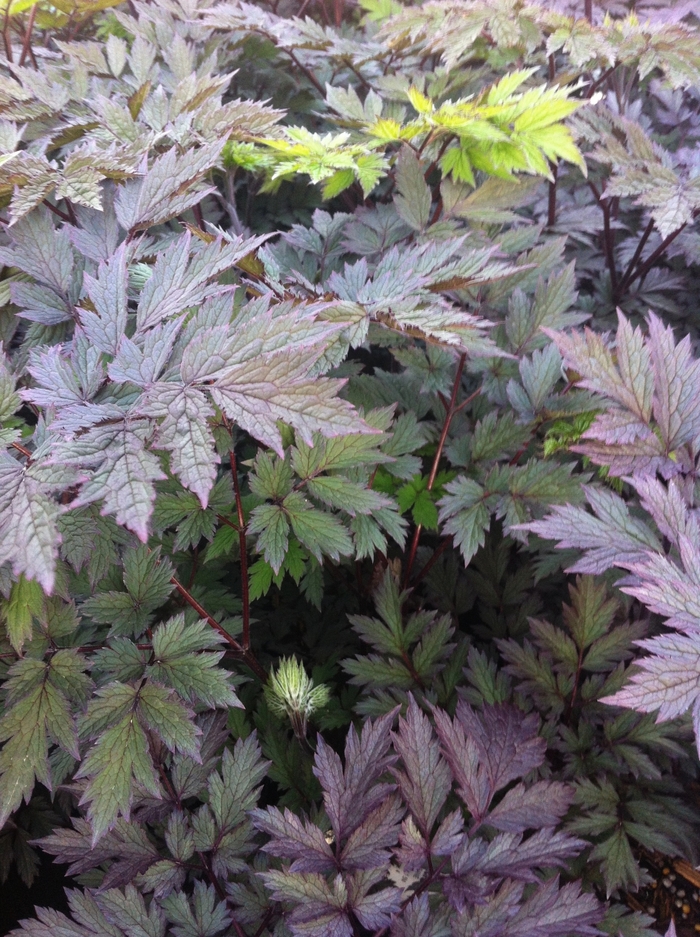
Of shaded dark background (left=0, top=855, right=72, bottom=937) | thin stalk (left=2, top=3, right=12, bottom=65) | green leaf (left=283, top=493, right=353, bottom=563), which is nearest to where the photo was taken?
green leaf (left=283, top=493, right=353, bottom=563)

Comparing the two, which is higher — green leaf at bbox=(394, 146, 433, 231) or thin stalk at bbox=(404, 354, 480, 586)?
green leaf at bbox=(394, 146, 433, 231)

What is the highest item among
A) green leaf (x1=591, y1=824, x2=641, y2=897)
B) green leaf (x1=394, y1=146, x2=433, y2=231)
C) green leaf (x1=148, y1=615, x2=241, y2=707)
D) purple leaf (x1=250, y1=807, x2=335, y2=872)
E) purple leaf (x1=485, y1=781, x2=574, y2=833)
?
green leaf (x1=394, y1=146, x2=433, y2=231)

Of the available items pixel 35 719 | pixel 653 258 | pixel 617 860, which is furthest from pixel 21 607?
pixel 653 258

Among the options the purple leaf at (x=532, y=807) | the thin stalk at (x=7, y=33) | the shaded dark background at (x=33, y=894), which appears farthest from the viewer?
the thin stalk at (x=7, y=33)

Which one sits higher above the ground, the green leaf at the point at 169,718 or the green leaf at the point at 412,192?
the green leaf at the point at 412,192

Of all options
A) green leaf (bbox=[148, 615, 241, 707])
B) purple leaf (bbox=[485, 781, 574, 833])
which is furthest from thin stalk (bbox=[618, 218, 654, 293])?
green leaf (bbox=[148, 615, 241, 707])

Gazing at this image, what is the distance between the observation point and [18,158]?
0.94 metres

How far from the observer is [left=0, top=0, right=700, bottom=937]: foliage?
730 millimetres

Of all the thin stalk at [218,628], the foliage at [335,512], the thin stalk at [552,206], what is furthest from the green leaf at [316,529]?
the thin stalk at [552,206]

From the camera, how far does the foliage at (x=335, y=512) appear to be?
730 millimetres

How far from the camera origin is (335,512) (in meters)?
1.09

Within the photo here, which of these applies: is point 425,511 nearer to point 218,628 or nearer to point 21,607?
point 218,628

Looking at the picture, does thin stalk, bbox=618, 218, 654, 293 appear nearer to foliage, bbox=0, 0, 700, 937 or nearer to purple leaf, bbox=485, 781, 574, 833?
foliage, bbox=0, 0, 700, 937

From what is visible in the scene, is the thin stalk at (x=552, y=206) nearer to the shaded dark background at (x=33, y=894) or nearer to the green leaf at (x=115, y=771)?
the green leaf at (x=115, y=771)
